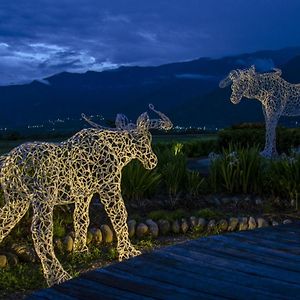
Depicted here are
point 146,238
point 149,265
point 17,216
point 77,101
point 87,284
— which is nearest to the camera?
point 87,284

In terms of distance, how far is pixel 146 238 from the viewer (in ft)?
22.4

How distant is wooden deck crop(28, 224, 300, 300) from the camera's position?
295 centimetres

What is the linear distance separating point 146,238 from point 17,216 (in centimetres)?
218

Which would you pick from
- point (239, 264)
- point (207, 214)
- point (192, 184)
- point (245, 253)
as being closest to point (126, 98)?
point (192, 184)

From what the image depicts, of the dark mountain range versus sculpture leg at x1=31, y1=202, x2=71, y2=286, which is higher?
the dark mountain range

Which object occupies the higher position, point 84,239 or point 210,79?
point 210,79

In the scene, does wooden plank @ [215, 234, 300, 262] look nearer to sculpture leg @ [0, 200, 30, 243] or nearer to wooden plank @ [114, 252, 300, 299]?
wooden plank @ [114, 252, 300, 299]

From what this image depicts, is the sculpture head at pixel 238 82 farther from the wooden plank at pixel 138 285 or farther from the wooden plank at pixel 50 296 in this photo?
Result: the wooden plank at pixel 50 296

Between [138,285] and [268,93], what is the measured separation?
10847 mm

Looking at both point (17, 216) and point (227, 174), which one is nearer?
point (17, 216)

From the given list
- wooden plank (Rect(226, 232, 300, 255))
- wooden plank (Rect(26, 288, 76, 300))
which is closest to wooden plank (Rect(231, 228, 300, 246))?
wooden plank (Rect(226, 232, 300, 255))

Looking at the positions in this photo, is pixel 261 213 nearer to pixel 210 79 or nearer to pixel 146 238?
pixel 146 238

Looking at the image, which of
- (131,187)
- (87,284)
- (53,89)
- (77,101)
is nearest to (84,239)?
(131,187)

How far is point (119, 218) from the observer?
5.60 m
